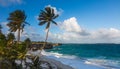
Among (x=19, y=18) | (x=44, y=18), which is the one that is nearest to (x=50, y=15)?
(x=44, y=18)

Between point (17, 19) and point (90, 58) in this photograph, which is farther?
point (90, 58)

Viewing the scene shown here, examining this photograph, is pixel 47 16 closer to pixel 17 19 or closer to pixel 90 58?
pixel 17 19

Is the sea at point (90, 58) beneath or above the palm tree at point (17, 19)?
beneath

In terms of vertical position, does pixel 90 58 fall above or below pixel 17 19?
below

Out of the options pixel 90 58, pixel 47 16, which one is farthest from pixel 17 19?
pixel 90 58

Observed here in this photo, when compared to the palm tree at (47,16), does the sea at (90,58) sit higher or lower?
lower

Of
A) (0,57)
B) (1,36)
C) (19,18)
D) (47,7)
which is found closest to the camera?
(0,57)

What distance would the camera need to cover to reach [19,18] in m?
56.6

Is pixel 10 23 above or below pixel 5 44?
above

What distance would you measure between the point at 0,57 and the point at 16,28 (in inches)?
865

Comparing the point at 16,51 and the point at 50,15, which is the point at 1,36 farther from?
the point at 50,15

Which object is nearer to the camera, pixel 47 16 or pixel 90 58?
pixel 47 16

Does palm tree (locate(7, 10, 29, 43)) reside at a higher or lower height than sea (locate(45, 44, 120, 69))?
higher

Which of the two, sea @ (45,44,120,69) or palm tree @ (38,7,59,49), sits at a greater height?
palm tree @ (38,7,59,49)
